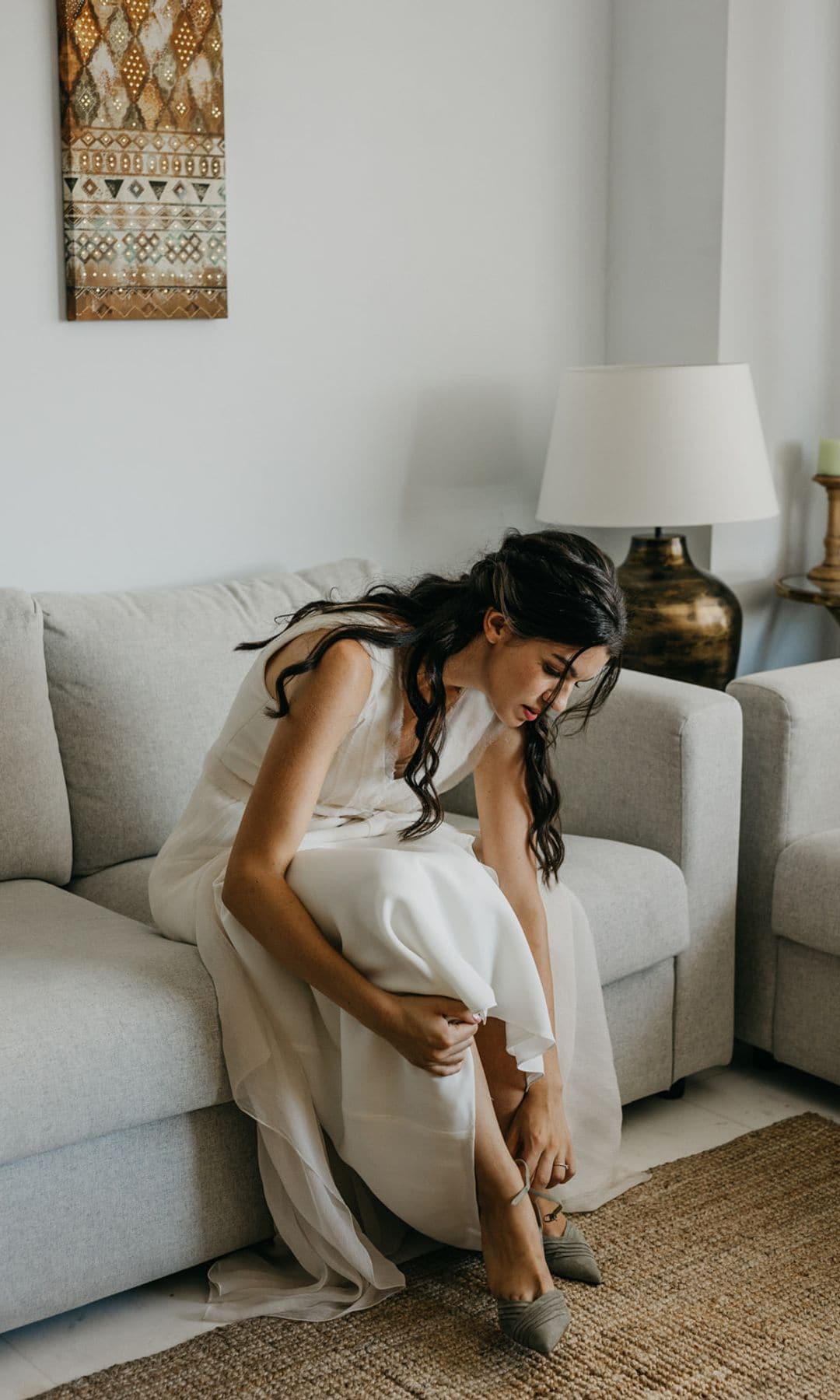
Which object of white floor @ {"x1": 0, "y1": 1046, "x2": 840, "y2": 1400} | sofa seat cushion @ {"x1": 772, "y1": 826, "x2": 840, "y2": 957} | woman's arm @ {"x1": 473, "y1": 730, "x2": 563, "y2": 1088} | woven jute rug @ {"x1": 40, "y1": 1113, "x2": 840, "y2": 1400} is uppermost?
woman's arm @ {"x1": 473, "y1": 730, "x2": 563, "y2": 1088}

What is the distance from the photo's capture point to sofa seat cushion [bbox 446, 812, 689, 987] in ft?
7.09

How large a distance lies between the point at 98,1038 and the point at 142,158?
152cm

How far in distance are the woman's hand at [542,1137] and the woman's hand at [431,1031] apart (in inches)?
8.1

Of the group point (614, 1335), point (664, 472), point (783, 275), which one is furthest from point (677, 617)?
point (614, 1335)

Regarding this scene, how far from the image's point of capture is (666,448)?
2.79 metres

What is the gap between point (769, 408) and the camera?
3.19 meters

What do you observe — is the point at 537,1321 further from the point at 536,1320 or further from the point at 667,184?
the point at 667,184

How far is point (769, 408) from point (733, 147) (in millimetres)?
528

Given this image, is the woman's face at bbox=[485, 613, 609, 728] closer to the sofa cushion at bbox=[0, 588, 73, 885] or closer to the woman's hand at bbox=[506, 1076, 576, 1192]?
the woman's hand at bbox=[506, 1076, 576, 1192]

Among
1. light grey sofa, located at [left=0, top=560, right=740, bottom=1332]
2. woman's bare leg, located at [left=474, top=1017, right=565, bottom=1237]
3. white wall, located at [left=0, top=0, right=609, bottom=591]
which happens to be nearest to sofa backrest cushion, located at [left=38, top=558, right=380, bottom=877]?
light grey sofa, located at [left=0, top=560, right=740, bottom=1332]

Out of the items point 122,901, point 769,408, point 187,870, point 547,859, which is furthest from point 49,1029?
point 769,408

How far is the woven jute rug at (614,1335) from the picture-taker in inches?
65.8

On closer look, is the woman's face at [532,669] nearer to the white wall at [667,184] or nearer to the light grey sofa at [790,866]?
the light grey sofa at [790,866]

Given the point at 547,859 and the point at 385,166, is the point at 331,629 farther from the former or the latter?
the point at 385,166
